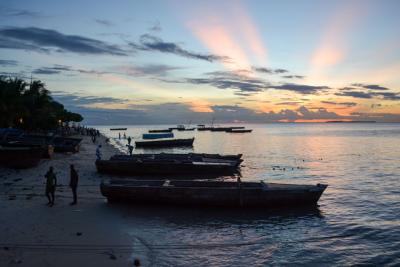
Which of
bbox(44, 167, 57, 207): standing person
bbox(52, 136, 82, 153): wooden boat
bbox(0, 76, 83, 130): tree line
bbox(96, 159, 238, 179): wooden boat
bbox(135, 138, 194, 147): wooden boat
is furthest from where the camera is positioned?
bbox(135, 138, 194, 147): wooden boat

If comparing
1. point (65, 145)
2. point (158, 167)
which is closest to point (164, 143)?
point (65, 145)

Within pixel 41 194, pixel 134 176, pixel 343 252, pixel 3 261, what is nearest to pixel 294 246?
pixel 343 252

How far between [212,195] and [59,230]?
7664mm

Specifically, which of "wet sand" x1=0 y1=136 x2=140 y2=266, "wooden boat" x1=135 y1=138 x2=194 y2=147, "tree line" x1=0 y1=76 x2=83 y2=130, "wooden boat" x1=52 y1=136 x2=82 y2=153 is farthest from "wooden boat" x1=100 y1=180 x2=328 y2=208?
"wooden boat" x1=135 y1=138 x2=194 y2=147

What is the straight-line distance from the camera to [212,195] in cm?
1839

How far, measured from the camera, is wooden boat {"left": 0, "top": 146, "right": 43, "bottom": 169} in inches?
1025

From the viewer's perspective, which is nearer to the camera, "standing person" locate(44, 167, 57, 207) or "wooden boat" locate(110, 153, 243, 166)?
"standing person" locate(44, 167, 57, 207)

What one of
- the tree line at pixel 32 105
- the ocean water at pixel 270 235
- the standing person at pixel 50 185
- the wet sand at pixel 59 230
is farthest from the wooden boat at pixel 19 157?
the tree line at pixel 32 105

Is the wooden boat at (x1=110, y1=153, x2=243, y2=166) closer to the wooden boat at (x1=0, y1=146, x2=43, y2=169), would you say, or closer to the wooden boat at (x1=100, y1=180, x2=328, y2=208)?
the wooden boat at (x1=0, y1=146, x2=43, y2=169)

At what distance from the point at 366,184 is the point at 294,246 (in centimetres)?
1953

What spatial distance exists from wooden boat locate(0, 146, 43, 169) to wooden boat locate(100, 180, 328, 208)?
34.9ft

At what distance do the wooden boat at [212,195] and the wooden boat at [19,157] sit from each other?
10.6 m

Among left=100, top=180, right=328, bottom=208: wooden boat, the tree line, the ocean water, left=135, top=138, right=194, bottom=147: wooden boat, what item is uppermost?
the tree line

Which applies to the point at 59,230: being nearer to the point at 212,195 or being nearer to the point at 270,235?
the point at 212,195
